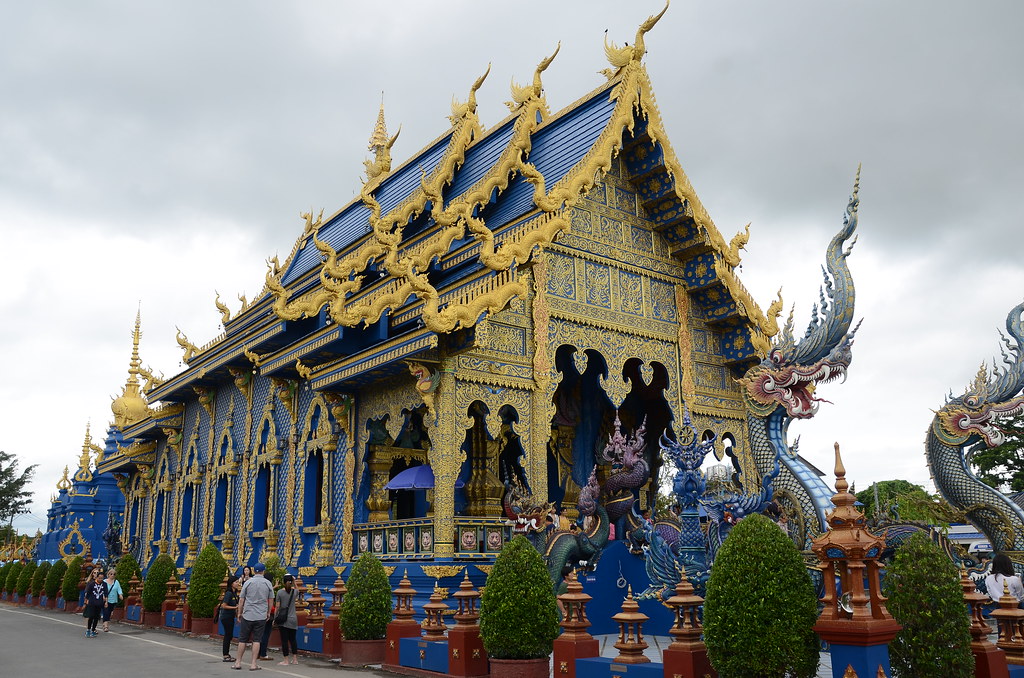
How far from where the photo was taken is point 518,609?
849cm

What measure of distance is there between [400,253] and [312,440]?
384 centimetres

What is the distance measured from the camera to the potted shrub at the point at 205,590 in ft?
49.5

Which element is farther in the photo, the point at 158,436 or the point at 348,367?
the point at 158,436

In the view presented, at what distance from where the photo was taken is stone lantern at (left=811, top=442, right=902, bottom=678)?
591cm

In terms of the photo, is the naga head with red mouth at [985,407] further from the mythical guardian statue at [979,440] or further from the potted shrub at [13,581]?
the potted shrub at [13,581]

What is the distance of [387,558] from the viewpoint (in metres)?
13.0

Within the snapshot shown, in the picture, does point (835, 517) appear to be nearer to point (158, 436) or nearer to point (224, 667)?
point (224, 667)

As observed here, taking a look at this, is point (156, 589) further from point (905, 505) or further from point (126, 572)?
point (905, 505)

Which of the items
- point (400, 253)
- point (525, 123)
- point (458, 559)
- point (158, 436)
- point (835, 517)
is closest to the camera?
point (835, 517)

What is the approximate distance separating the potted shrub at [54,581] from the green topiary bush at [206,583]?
36.3 ft

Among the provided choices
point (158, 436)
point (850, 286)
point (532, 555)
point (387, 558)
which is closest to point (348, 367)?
point (387, 558)

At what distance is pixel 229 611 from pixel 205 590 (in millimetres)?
3180

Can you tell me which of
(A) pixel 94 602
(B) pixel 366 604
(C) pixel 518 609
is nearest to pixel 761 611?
(C) pixel 518 609

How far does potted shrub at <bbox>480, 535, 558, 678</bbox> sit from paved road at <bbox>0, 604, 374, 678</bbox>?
1.84 metres
